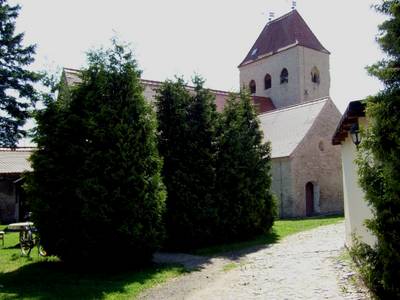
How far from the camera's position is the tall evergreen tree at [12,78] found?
23375 millimetres

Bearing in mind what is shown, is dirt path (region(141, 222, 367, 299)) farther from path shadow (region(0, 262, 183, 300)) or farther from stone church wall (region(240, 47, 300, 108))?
stone church wall (region(240, 47, 300, 108))

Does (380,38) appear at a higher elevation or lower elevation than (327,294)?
higher

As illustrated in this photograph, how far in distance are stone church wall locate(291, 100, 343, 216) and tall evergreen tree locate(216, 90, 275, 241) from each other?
8274 millimetres

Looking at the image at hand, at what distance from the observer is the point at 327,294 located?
7.70m

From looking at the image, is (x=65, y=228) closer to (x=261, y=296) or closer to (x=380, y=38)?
(x=261, y=296)

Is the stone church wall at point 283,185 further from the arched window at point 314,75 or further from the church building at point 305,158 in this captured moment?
the arched window at point 314,75

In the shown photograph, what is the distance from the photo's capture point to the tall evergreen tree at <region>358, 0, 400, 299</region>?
5.67 meters

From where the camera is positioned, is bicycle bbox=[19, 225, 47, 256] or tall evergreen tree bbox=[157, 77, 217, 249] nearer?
bicycle bbox=[19, 225, 47, 256]

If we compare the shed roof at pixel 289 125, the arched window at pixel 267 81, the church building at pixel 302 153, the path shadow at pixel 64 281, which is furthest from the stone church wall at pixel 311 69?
→ the path shadow at pixel 64 281

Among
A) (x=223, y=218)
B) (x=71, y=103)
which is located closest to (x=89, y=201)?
(x=71, y=103)

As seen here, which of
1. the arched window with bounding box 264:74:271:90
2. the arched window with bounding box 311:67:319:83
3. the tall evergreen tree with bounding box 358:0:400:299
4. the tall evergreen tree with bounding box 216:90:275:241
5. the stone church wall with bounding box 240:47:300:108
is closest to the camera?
the tall evergreen tree with bounding box 358:0:400:299

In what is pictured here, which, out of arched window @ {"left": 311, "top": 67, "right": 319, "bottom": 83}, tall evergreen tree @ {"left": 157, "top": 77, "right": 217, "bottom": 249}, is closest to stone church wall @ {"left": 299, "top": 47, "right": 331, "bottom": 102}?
arched window @ {"left": 311, "top": 67, "right": 319, "bottom": 83}

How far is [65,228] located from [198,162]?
216 inches

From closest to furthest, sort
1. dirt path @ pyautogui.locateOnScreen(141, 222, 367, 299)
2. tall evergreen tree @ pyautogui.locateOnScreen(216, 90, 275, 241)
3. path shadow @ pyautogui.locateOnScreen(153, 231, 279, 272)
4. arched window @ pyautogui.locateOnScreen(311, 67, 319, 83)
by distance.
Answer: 1. dirt path @ pyautogui.locateOnScreen(141, 222, 367, 299)
2. path shadow @ pyautogui.locateOnScreen(153, 231, 279, 272)
3. tall evergreen tree @ pyautogui.locateOnScreen(216, 90, 275, 241)
4. arched window @ pyautogui.locateOnScreen(311, 67, 319, 83)
